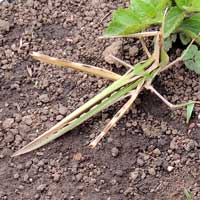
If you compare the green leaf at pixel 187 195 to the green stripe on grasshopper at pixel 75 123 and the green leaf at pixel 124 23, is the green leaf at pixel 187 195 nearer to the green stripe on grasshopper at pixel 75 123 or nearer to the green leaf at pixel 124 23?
the green stripe on grasshopper at pixel 75 123

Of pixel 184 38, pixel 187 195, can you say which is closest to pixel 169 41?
pixel 184 38

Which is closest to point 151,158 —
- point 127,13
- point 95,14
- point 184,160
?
point 184,160

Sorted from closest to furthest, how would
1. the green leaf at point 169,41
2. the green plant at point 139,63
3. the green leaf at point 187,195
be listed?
the green leaf at point 187,195
the green plant at point 139,63
the green leaf at point 169,41

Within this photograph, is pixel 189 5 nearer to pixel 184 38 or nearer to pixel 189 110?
pixel 184 38

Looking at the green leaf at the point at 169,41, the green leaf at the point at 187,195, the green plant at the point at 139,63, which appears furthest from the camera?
the green leaf at the point at 169,41

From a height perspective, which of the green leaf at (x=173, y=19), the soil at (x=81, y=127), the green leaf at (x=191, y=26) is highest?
the green leaf at (x=173, y=19)

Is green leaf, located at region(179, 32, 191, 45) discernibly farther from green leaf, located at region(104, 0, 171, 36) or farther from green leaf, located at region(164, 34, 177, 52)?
green leaf, located at region(104, 0, 171, 36)

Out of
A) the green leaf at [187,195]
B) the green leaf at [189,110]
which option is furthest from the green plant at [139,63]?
the green leaf at [187,195]

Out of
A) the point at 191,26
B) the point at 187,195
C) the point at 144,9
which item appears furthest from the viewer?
the point at 191,26
